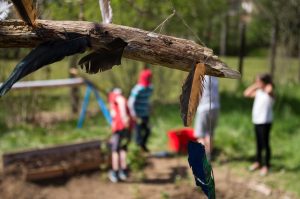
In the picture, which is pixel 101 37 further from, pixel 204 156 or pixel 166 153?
pixel 166 153

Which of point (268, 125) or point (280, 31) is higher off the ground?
point (280, 31)

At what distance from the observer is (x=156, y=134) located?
905cm

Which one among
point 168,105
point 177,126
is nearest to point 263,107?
point 177,126

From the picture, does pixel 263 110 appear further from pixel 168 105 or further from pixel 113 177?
pixel 168 105

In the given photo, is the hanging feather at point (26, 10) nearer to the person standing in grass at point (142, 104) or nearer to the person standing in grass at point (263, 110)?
the person standing in grass at point (263, 110)

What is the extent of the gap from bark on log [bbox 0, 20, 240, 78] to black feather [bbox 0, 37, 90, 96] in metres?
0.03

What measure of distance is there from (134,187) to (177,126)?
109 inches

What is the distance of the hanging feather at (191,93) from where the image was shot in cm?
198

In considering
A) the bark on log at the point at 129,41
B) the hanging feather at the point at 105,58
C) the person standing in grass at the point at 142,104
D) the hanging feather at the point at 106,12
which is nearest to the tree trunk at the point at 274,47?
the person standing in grass at the point at 142,104

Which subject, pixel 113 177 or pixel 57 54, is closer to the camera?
pixel 57 54

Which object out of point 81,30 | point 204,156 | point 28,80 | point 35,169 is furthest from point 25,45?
point 28,80

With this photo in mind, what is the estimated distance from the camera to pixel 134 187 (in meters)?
6.65

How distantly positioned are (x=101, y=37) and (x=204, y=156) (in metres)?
0.62

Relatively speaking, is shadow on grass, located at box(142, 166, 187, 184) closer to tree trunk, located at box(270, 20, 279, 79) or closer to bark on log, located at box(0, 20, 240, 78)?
bark on log, located at box(0, 20, 240, 78)
